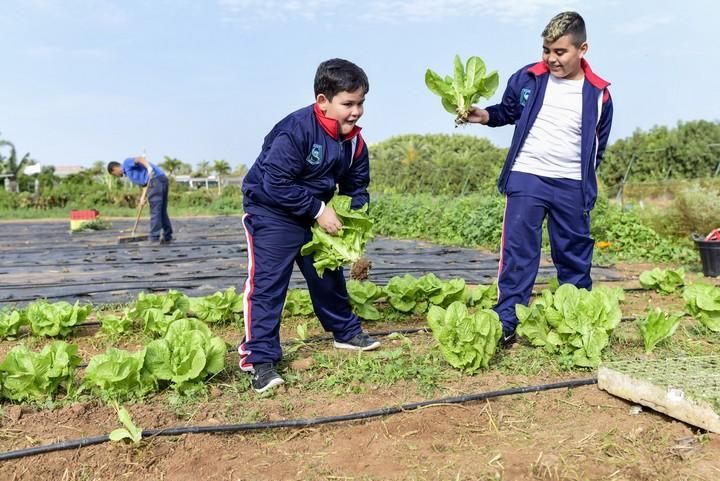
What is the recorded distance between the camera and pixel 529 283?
381 centimetres

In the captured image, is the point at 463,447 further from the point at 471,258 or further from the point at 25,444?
the point at 471,258

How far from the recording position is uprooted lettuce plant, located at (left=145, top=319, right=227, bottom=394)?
9.86ft

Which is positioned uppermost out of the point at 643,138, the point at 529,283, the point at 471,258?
the point at 643,138

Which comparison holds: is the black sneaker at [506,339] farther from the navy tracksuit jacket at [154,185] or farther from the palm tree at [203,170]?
the palm tree at [203,170]

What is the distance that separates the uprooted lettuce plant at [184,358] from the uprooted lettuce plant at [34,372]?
38cm

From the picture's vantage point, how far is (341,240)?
3340 millimetres

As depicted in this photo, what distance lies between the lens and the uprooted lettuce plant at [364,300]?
14.8ft

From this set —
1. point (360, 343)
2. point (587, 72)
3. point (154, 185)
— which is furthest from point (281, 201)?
point (154, 185)

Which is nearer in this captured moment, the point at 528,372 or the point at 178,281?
the point at 528,372

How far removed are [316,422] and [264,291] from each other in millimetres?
838

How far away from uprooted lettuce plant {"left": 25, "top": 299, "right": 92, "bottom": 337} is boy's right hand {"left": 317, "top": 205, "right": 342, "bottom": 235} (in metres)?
1.97

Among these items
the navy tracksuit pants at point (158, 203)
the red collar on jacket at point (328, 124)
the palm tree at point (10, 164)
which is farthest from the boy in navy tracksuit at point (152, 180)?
the palm tree at point (10, 164)

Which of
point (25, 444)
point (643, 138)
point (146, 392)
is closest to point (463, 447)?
point (146, 392)

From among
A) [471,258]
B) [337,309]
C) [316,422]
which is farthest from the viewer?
[471,258]
